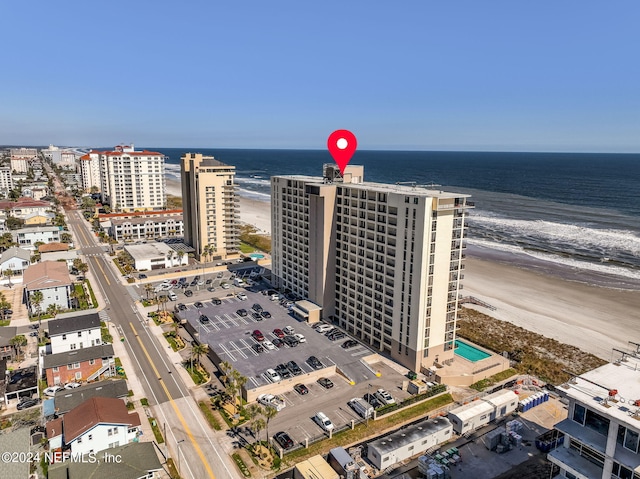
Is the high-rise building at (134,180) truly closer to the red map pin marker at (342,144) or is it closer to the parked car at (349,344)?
the red map pin marker at (342,144)

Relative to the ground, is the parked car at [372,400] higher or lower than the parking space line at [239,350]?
lower

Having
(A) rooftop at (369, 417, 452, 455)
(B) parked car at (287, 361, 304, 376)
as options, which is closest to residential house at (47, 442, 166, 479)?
(A) rooftop at (369, 417, 452, 455)

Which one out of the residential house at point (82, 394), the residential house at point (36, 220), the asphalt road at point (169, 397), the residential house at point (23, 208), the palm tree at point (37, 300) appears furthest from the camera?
the residential house at point (23, 208)

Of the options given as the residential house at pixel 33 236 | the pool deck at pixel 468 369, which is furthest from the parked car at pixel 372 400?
the residential house at pixel 33 236

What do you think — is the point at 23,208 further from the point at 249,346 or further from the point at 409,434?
the point at 409,434

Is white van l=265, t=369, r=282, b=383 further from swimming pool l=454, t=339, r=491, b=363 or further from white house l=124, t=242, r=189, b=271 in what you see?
white house l=124, t=242, r=189, b=271

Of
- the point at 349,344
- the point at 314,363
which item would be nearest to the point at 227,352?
the point at 314,363

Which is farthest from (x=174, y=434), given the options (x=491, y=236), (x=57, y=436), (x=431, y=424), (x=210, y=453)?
(x=491, y=236)

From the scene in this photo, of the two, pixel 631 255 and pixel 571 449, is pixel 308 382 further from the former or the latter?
pixel 631 255
